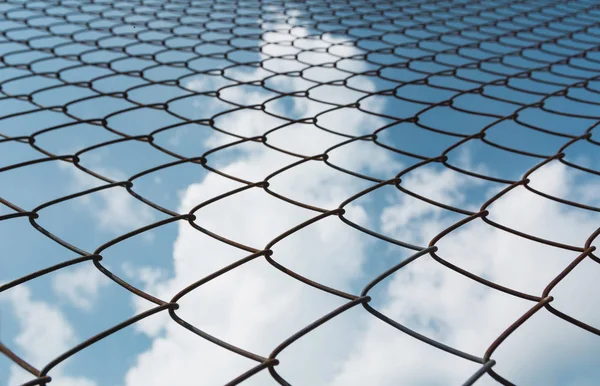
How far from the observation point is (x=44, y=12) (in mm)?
4953

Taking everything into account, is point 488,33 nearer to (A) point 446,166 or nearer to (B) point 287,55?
(B) point 287,55

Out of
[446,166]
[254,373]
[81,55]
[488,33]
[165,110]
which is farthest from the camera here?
[488,33]

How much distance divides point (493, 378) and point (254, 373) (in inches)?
17.3

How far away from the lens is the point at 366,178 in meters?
2.18

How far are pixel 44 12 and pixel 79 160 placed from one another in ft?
10.6

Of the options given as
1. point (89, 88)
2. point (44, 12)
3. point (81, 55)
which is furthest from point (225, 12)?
point (89, 88)

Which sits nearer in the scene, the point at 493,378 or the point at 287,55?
the point at 493,378

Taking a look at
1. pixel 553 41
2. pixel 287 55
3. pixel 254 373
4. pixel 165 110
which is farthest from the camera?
pixel 553 41

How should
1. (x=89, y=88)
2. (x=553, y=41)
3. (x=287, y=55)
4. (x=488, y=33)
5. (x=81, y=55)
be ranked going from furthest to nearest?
1. (x=488, y=33)
2. (x=553, y=41)
3. (x=287, y=55)
4. (x=81, y=55)
5. (x=89, y=88)

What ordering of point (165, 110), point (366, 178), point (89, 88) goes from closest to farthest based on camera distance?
point (366, 178)
point (165, 110)
point (89, 88)

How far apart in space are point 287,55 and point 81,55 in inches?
48.3

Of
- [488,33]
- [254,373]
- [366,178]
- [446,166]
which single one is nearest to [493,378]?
[254,373]

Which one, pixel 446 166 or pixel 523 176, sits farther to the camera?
pixel 446 166

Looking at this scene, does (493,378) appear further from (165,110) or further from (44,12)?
(44,12)
